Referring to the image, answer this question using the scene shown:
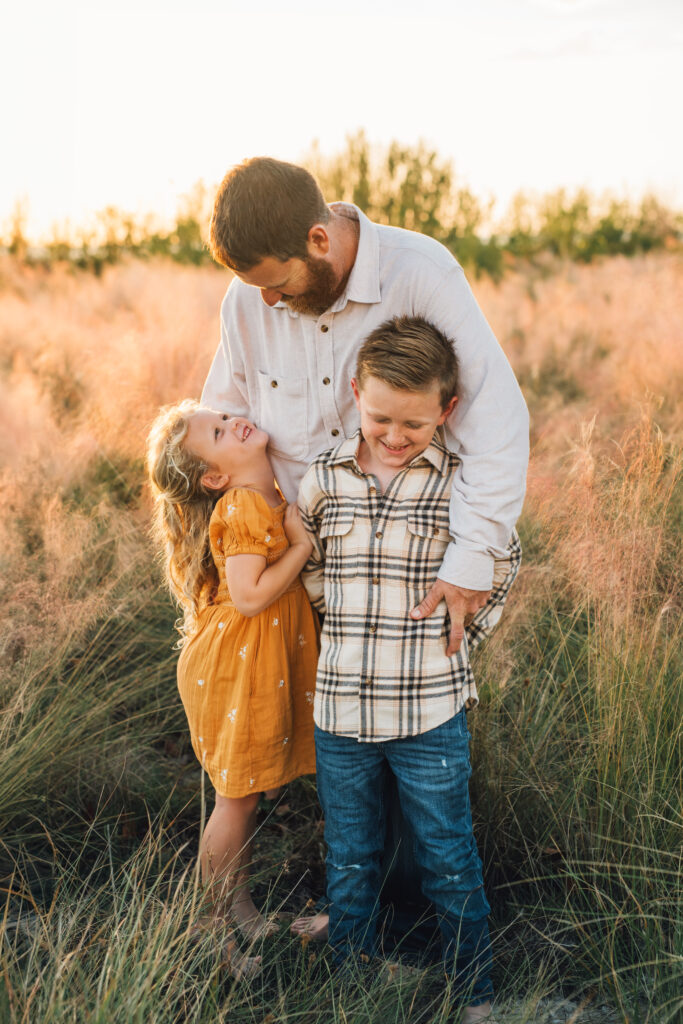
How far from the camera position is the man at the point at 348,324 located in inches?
79.9

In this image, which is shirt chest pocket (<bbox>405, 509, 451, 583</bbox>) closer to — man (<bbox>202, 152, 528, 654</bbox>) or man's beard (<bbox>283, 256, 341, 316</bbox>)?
man (<bbox>202, 152, 528, 654</bbox>)

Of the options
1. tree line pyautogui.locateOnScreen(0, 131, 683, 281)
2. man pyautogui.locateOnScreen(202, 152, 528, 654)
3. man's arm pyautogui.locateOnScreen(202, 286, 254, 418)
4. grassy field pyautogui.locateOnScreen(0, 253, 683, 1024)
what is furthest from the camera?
tree line pyautogui.locateOnScreen(0, 131, 683, 281)

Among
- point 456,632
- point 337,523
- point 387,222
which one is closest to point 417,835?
point 456,632

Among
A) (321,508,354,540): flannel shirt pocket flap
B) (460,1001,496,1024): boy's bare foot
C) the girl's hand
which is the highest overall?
(321,508,354,540): flannel shirt pocket flap

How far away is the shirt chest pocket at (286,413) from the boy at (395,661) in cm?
16

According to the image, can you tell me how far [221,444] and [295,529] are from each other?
0.32 meters

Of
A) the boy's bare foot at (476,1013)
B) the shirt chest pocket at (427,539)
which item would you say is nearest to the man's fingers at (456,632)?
the shirt chest pocket at (427,539)

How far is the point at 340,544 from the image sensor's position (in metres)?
2.17

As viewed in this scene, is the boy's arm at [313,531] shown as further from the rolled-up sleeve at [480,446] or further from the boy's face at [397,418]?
the rolled-up sleeve at [480,446]

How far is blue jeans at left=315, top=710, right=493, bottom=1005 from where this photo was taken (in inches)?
81.7

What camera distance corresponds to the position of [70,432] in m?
4.50

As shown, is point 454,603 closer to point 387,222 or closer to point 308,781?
point 308,781

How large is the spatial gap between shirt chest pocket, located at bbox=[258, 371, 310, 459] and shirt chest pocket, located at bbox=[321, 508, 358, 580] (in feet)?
0.93

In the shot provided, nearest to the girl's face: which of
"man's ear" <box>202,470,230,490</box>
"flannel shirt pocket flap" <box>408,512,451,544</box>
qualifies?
"man's ear" <box>202,470,230,490</box>
